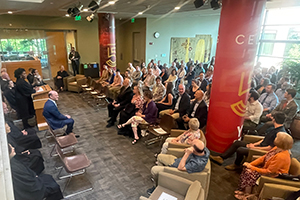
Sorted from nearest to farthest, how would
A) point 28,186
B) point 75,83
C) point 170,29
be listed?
point 28,186
point 75,83
point 170,29

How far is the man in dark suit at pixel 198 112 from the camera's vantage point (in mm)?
4789

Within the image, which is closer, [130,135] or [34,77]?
[130,135]

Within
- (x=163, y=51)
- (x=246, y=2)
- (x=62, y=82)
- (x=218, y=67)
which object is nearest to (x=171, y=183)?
(x=218, y=67)

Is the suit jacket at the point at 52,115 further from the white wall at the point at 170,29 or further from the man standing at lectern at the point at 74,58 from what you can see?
the white wall at the point at 170,29

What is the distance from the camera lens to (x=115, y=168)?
167 inches

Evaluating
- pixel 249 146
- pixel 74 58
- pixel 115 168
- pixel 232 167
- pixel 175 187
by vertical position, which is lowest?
pixel 115 168

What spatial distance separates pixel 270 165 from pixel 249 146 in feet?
3.25

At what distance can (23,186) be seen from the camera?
271 centimetres

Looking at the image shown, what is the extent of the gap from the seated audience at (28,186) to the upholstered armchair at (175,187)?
60.7 inches

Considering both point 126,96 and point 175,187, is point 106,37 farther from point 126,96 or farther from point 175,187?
point 175,187

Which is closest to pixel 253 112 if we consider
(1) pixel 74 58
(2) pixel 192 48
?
(2) pixel 192 48

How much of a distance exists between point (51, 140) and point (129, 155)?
2225mm

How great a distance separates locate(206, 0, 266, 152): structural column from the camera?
387cm

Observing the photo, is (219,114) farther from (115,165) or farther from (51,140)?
(51,140)
